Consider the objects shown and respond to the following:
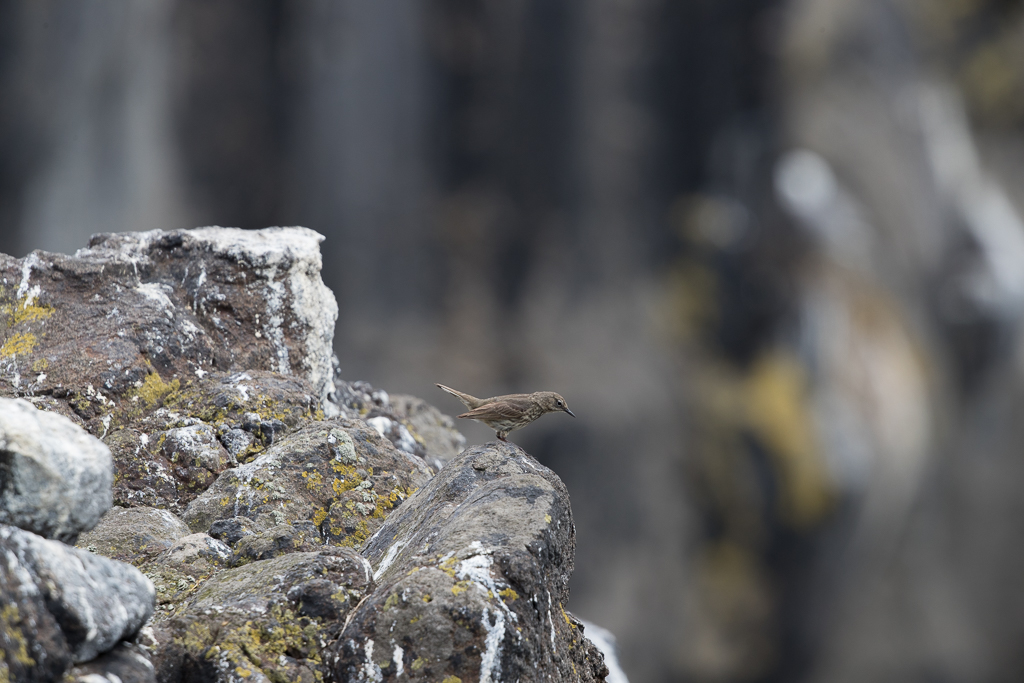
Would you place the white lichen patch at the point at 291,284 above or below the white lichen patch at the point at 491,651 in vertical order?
above

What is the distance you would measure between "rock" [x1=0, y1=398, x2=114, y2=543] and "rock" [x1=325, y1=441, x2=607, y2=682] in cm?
157

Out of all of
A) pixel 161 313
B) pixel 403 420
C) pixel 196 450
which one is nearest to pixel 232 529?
pixel 196 450

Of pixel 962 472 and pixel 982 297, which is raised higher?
pixel 982 297

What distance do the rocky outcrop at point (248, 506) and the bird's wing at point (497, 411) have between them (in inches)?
28.7

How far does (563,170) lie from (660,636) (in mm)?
16425

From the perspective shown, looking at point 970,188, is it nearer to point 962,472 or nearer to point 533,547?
point 962,472

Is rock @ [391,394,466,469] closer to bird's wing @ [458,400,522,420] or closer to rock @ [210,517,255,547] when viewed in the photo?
bird's wing @ [458,400,522,420]

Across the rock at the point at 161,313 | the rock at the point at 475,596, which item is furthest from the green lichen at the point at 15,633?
the rock at the point at 161,313

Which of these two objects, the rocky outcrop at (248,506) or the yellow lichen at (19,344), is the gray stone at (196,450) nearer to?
the rocky outcrop at (248,506)

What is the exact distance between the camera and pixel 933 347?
30.6 meters

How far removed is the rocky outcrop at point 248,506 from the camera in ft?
15.7

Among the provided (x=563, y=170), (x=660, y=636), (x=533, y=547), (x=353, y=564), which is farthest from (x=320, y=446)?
(x=563, y=170)

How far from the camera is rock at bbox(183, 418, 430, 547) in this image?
22.7 ft

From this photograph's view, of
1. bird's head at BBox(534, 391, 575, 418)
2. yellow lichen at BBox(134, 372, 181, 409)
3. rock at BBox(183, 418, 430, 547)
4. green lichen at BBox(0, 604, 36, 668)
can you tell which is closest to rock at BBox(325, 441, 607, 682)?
rock at BBox(183, 418, 430, 547)
